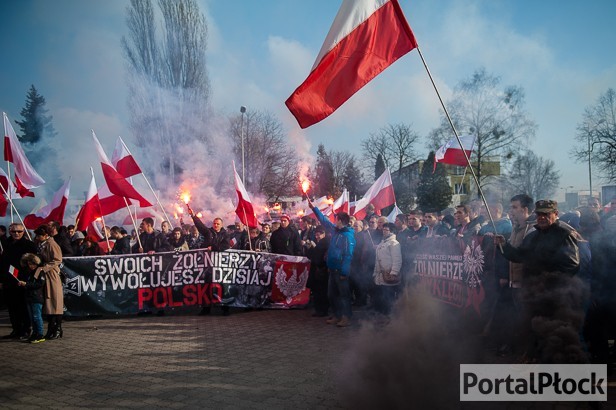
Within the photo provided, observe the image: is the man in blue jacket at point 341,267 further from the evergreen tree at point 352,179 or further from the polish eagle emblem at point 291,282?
the evergreen tree at point 352,179

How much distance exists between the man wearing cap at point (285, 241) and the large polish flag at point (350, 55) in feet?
15.8

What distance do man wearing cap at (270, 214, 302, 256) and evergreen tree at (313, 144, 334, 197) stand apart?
39282 mm

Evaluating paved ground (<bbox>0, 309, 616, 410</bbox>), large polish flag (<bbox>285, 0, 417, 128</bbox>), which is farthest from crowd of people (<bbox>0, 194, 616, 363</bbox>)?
large polish flag (<bbox>285, 0, 417, 128</bbox>)

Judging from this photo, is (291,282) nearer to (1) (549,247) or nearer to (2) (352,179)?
(1) (549,247)

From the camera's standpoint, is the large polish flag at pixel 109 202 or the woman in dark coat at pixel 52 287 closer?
the woman in dark coat at pixel 52 287

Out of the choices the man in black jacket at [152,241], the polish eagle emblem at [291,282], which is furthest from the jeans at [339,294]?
the man in black jacket at [152,241]

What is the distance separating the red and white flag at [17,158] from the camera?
10.1m

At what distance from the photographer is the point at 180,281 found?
8766 millimetres

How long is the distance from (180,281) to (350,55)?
5.85 metres

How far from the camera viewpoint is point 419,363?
163 inches

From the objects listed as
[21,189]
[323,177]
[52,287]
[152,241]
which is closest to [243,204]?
[152,241]

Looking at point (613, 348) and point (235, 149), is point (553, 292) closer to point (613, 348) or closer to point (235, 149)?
point (613, 348)

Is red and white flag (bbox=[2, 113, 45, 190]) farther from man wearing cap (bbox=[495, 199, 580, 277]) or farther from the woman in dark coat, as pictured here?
man wearing cap (bbox=[495, 199, 580, 277])

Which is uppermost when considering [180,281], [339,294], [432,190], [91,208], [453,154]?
[432,190]
